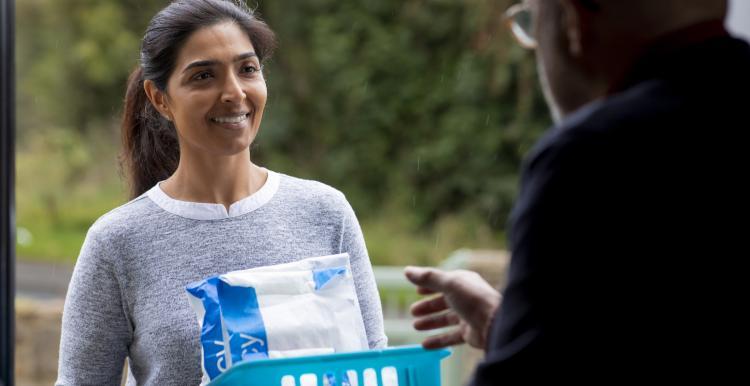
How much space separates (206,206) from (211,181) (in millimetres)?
43

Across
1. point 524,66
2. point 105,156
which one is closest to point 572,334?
point 524,66

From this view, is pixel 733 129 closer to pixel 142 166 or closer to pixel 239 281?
pixel 239 281

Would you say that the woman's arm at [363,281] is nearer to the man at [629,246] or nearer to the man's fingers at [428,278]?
the man's fingers at [428,278]

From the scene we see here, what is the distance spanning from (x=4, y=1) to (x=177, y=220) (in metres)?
0.75

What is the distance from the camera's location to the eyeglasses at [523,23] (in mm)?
882

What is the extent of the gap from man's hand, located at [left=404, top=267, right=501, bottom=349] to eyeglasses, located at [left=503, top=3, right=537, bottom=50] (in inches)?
9.0

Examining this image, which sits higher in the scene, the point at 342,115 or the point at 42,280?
the point at 342,115

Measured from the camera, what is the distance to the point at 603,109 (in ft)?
2.46

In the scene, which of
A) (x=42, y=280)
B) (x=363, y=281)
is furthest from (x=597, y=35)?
(x=42, y=280)

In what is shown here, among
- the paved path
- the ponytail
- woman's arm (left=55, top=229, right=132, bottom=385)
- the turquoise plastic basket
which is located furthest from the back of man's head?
the paved path

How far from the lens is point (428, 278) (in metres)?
0.94

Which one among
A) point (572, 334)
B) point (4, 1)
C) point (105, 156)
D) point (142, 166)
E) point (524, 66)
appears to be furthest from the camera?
point (105, 156)

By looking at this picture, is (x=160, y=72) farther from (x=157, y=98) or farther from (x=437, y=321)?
(x=437, y=321)

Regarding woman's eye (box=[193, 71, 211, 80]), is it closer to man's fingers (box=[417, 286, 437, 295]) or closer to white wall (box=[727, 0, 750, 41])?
man's fingers (box=[417, 286, 437, 295])
